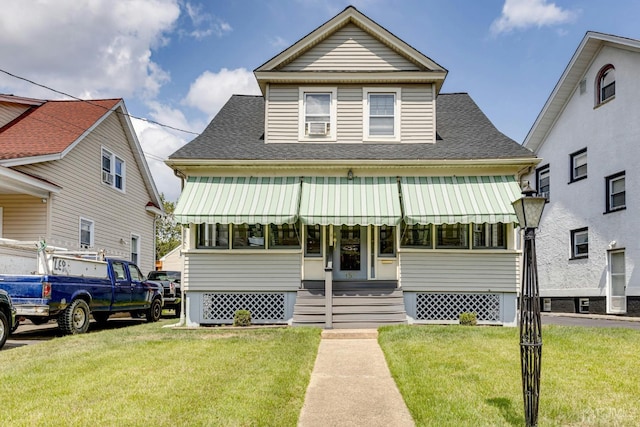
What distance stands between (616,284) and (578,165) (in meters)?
4.95

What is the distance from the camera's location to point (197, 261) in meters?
13.0

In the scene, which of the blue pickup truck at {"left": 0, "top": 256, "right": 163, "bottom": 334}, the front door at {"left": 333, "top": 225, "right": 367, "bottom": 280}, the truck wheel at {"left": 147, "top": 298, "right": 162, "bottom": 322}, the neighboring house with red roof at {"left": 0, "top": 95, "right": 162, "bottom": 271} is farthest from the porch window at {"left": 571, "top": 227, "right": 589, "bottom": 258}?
the neighboring house with red roof at {"left": 0, "top": 95, "right": 162, "bottom": 271}

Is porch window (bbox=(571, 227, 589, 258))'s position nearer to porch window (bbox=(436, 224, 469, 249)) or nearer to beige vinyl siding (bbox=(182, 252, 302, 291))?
porch window (bbox=(436, 224, 469, 249))

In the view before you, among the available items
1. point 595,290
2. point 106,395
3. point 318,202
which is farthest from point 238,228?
point 595,290

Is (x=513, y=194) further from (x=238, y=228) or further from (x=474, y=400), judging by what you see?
(x=474, y=400)

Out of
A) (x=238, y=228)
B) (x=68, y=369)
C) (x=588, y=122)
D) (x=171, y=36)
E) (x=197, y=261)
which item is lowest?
(x=68, y=369)

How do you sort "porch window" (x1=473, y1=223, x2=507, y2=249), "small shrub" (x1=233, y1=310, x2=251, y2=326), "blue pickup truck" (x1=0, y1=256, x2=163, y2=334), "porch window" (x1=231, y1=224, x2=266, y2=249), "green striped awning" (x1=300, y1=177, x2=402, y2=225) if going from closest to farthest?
"blue pickup truck" (x1=0, y1=256, x2=163, y2=334) → "green striped awning" (x1=300, y1=177, x2=402, y2=225) → "small shrub" (x1=233, y1=310, x2=251, y2=326) → "porch window" (x1=473, y1=223, x2=507, y2=249) → "porch window" (x1=231, y1=224, x2=266, y2=249)

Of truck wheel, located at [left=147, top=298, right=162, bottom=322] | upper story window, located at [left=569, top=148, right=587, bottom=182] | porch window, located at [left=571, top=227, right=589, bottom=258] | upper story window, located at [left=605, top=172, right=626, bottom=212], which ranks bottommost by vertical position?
truck wheel, located at [left=147, top=298, right=162, bottom=322]

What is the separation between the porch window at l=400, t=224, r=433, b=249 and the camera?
13.2 metres

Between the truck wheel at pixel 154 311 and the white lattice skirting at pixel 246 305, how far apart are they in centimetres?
312

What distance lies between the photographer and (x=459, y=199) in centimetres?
1244

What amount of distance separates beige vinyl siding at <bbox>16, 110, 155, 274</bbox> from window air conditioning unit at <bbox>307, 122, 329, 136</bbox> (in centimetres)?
647

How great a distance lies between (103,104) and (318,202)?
11.7 metres

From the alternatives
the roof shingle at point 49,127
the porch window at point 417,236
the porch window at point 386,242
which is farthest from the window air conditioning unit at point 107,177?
the porch window at point 417,236
